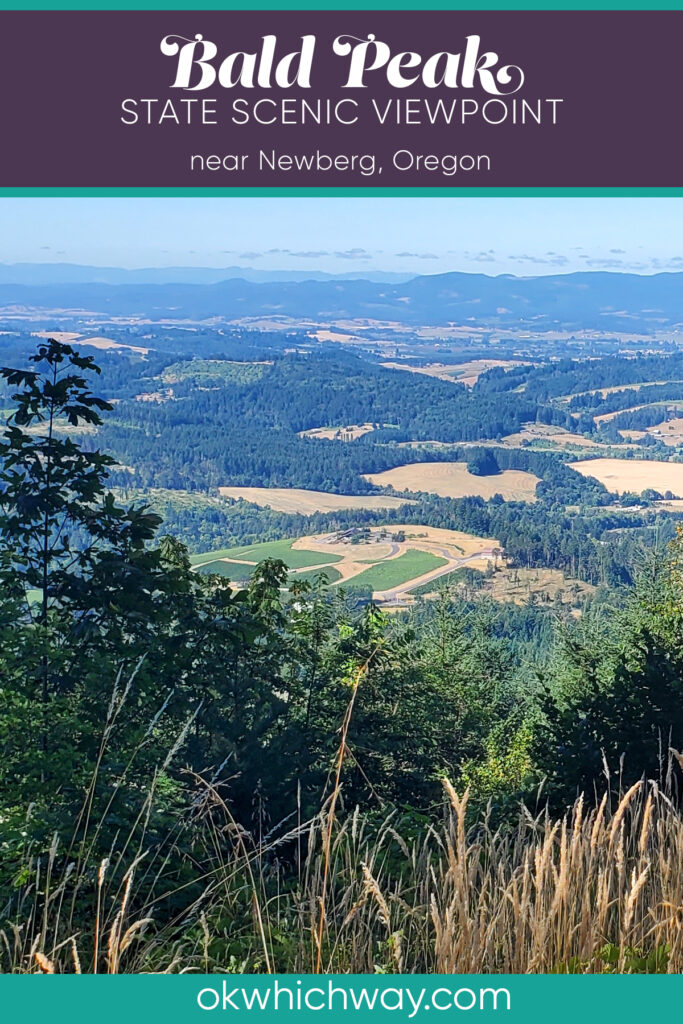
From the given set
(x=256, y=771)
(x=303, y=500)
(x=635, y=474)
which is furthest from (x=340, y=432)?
(x=256, y=771)

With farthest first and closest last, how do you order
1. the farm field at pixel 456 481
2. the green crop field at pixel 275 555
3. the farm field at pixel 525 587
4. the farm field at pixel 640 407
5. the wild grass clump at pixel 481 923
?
the farm field at pixel 640 407 < the farm field at pixel 456 481 < the farm field at pixel 525 587 < the green crop field at pixel 275 555 < the wild grass clump at pixel 481 923

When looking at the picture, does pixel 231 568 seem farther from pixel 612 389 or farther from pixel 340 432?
pixel 612 389

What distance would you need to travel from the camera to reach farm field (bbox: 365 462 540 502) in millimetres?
109750

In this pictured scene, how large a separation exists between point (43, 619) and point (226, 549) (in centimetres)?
7202

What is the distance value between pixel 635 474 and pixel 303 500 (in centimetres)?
3983

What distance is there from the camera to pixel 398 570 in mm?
73750

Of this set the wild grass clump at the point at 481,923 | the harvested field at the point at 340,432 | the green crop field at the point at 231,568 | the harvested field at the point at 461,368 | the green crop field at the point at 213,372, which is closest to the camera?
the wild grass clump at the point at 481,923

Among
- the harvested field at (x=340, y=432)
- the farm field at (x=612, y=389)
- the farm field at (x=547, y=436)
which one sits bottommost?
the harvested field at (x=340, y=432)

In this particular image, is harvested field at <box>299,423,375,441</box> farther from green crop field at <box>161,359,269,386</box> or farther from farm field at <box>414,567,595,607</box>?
farm field at <box>414,567,595,607</box>

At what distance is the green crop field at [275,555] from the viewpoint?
69.3 metres

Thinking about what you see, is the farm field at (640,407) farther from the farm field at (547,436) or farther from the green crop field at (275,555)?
the green crop field at (275,555)

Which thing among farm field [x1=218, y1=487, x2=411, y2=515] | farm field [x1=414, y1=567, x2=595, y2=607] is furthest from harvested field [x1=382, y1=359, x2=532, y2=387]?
farm field [x1=414, y1=567, x2=595, y2=607]

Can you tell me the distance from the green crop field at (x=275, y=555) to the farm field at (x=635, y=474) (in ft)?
155

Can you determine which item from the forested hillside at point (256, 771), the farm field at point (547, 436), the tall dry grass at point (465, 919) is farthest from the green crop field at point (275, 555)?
the farm field at point (547, 436)
